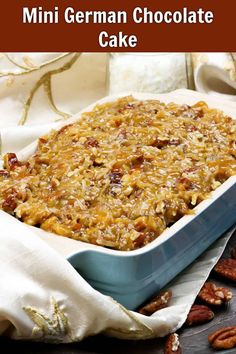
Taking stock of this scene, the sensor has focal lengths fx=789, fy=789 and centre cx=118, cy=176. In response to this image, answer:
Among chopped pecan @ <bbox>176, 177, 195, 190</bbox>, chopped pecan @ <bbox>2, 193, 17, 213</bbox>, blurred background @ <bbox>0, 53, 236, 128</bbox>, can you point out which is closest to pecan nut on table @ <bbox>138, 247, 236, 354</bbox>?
chopped pecan @ <bbox>176, 177, 195, 190</bbox>

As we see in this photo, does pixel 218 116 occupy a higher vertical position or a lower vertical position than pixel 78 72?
lower

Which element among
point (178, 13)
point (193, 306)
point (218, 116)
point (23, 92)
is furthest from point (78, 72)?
point (193, 306)

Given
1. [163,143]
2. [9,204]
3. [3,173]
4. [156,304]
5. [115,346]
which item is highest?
[163,143]

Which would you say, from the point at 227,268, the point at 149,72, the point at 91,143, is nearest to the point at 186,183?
the point at 227,268

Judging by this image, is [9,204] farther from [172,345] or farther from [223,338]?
[223,338]

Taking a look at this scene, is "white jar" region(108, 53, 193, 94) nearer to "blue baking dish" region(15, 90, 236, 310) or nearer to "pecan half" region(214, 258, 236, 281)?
"blue baking dish" region(15, 90, 236, 310)

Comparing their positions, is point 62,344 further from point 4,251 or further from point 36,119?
point 36,119
